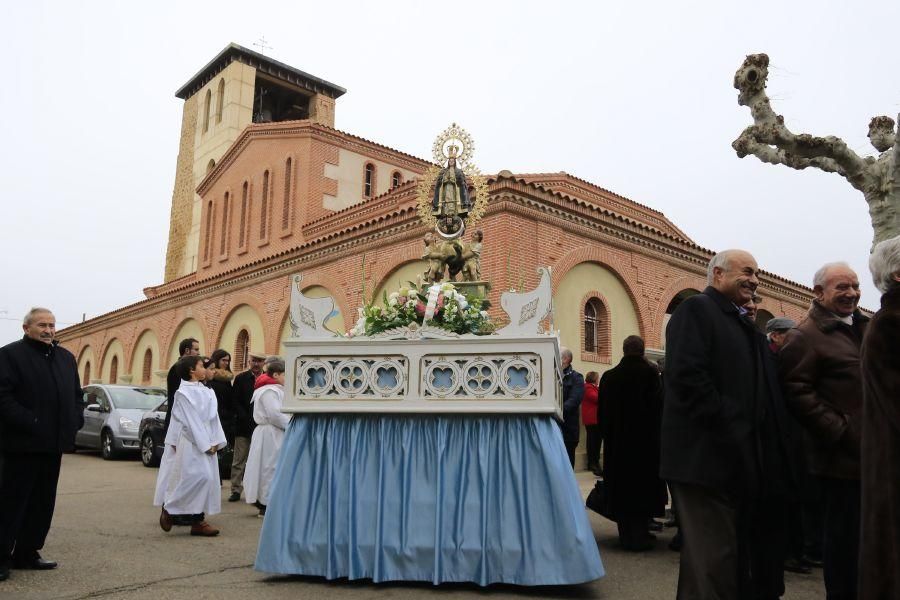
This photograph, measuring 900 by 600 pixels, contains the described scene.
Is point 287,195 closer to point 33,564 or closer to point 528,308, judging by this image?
point 33,564

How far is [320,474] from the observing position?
16.9 ft

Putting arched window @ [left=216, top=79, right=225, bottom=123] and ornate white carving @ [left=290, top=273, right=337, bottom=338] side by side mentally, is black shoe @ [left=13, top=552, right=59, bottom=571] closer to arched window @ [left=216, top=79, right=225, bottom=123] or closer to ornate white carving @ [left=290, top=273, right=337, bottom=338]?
ornate white carving @ [left=290, top=273, right=337, bottom=338]

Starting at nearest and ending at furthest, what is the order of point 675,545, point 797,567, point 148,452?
point 797,567 < point 675,545 < point 148,452

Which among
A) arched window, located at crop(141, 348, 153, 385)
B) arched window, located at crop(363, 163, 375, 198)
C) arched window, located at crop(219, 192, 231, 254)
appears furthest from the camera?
Answer: arched window, located at crop(219, 192, 231, 254)

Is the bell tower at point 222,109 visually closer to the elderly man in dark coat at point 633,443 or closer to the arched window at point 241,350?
the arched window at point 241,350

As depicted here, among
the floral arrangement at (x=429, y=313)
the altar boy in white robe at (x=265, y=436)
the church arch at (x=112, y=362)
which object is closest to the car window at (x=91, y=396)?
the altar boy in white robe at (x=265, y=436)

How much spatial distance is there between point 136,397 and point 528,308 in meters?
12.9

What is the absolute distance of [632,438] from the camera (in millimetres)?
6477

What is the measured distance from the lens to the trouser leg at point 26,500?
16.8 feet

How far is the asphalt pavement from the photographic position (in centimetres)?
468

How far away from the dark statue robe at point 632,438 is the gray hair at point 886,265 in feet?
11.8

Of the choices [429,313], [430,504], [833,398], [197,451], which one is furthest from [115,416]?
[833,398]

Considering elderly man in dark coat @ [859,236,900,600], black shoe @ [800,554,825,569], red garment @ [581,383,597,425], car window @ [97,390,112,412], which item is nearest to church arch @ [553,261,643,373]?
red garment @ [581,383,597,425]

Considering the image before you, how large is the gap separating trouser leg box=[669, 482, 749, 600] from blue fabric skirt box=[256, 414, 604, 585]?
96 centimetres
